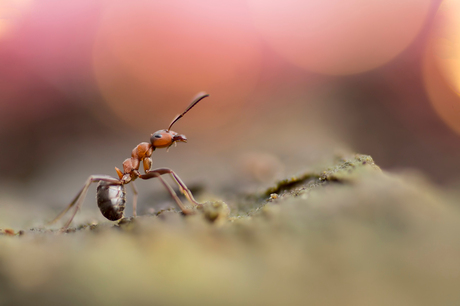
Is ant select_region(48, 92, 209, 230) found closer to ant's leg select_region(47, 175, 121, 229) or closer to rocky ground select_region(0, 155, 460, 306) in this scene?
ant's leg select_region(47, 175, 121, 229)

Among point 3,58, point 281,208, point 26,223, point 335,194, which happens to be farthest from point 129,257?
point 3,58

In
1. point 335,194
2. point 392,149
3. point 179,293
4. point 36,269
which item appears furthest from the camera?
point 392,149

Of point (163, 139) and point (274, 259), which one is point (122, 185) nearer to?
point (163, 139)

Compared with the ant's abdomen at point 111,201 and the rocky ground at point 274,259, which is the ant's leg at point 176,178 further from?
the rocky ground at point 274,259

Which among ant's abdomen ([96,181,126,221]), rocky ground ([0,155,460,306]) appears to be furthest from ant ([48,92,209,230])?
rocky ground ([0,155,460,306])

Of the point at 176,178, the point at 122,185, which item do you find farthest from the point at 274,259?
the point at 122,185

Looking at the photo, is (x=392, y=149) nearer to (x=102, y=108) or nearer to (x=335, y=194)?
(x=335, y=194)
